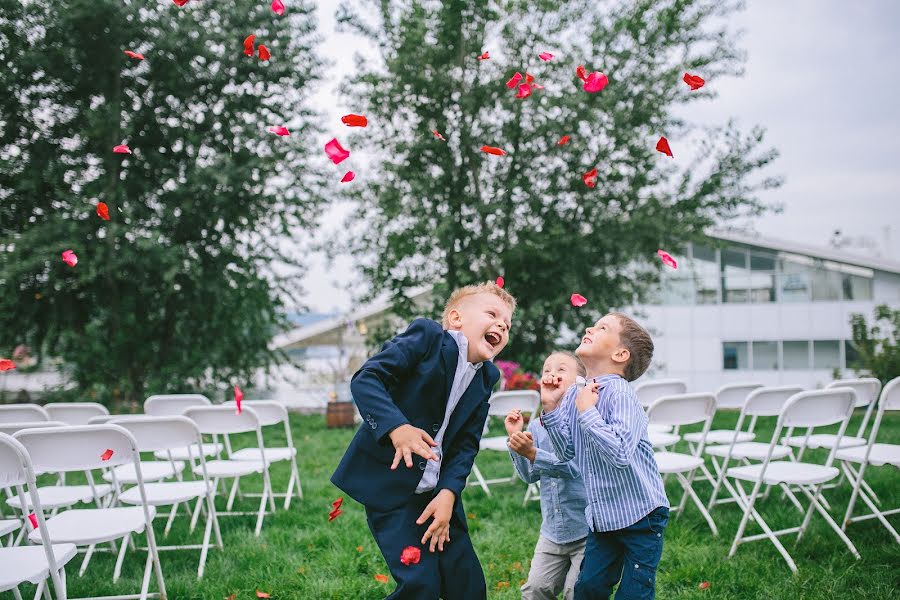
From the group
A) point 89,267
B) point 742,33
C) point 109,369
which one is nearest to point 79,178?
point 89,267

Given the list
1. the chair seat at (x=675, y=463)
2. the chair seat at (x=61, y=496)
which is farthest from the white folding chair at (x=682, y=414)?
the chair seat at (x=61, y=496)

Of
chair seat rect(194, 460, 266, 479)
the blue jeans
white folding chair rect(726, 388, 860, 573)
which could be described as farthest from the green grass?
the blue jeans

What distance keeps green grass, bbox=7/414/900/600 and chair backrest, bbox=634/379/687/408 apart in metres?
0.80

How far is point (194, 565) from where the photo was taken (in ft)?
12.4

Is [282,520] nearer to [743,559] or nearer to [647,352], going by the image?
[743,559]

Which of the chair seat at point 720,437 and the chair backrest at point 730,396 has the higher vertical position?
the chair backrest at point 730,396

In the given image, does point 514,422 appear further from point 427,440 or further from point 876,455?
point 876,455

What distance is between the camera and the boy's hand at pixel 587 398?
2.07 meters

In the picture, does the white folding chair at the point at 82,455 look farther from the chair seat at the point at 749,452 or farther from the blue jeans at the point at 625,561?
the chair seat at the point at 749,452

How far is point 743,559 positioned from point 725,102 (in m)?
9.43

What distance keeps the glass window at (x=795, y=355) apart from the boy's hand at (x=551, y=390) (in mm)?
19153

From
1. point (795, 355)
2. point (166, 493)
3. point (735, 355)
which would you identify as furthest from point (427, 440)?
point (795, 355)

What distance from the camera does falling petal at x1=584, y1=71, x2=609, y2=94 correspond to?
29.5 ft

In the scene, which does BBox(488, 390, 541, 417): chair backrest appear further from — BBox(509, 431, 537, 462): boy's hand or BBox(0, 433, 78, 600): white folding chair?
BBox(0, 433, 78, 600): white folding chair
